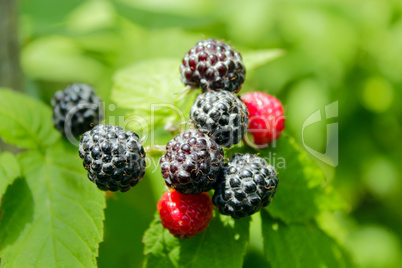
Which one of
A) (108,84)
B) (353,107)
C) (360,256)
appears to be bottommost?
(360,256)

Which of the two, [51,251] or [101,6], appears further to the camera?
[101,6]

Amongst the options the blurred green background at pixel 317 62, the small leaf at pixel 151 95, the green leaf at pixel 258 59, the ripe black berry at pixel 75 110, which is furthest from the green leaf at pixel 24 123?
the blurred green background at pixel 317 62

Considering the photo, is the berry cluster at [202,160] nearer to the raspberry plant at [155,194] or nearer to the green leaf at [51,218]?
the raspberry plant at [155,194]

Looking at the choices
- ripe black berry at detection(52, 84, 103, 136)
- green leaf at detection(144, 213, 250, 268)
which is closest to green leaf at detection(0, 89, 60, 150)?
ripe black berry at detection(52, 84, 103, 136)

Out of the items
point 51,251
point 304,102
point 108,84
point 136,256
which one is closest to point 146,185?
point 136,256

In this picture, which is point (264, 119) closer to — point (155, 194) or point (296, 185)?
point (296, 185)

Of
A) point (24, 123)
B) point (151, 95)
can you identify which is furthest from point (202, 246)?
point (24, 123)

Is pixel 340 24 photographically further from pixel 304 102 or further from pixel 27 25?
pixel 27 25

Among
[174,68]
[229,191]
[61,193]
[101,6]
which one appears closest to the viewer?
[229,191]
